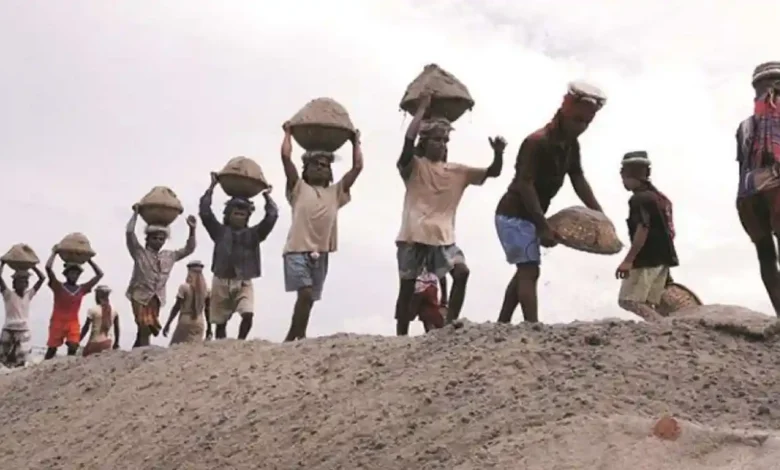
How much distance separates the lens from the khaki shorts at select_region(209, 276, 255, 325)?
24.3 feet

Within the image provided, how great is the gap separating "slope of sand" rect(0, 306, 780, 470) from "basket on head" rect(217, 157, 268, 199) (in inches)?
68.8

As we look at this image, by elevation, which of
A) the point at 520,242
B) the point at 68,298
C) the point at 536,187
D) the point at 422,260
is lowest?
the point at 68,298

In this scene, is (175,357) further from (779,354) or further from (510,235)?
(779,354)

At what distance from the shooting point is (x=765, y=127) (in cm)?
541

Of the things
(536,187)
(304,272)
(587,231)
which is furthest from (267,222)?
(587,231)

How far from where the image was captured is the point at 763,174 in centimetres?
539

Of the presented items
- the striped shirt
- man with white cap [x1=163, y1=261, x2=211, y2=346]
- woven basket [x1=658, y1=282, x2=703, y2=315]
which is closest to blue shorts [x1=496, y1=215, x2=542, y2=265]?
woven basket [x1=658, y1=282, x2=703, y2=315]

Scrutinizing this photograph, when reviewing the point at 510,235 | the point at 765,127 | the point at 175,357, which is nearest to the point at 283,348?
the point at 175,357

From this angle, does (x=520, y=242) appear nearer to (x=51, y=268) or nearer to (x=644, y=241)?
(x=644, y=241)

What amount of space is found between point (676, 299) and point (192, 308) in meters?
3.74

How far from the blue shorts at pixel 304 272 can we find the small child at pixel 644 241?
1869mm

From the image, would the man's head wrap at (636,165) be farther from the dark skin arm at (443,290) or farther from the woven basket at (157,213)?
the woven basket at (157,213)

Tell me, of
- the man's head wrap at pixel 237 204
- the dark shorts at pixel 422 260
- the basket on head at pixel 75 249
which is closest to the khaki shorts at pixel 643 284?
the dark shorts at pixel 422 260

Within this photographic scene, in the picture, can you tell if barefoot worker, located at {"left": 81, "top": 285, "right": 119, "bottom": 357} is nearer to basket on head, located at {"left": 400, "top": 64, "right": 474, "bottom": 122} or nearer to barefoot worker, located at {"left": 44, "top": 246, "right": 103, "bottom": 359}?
barefoot worker, located at {"left": 44, "top": 246, "right": 103, "bottom": 359}
